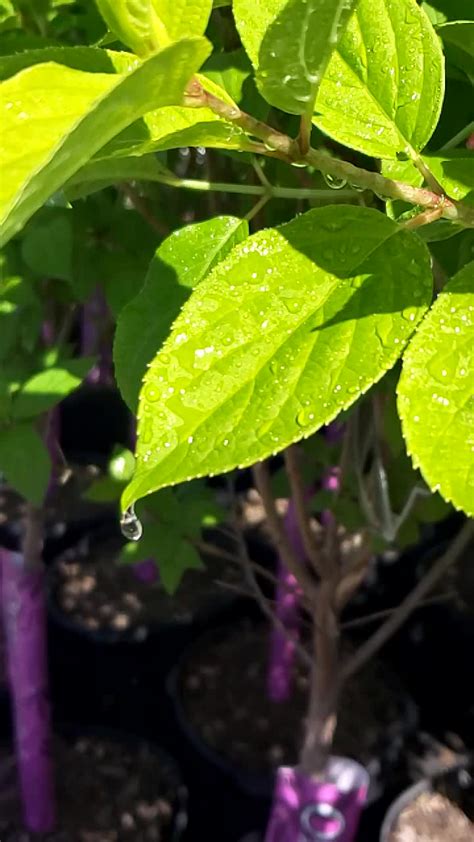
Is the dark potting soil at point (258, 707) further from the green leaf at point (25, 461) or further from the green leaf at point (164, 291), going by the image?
the green leaf at point (164, 291)

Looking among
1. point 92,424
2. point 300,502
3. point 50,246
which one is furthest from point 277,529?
point 92,424

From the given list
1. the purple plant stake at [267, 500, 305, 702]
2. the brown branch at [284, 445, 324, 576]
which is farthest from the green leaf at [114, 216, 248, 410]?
the purple plant stake at [267, 500, 305, 702]

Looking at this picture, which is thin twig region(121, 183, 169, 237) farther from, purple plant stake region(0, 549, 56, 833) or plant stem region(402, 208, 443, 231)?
purple plant stake region(0, 549, 56, 833)

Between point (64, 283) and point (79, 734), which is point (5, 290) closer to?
point (64, 283)

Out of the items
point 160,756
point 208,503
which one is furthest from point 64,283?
point 160,756

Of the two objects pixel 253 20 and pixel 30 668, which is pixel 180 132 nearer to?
pixel 253 20

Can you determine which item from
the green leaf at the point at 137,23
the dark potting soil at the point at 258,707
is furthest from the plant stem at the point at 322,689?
the green leaf at the point at 137,23
